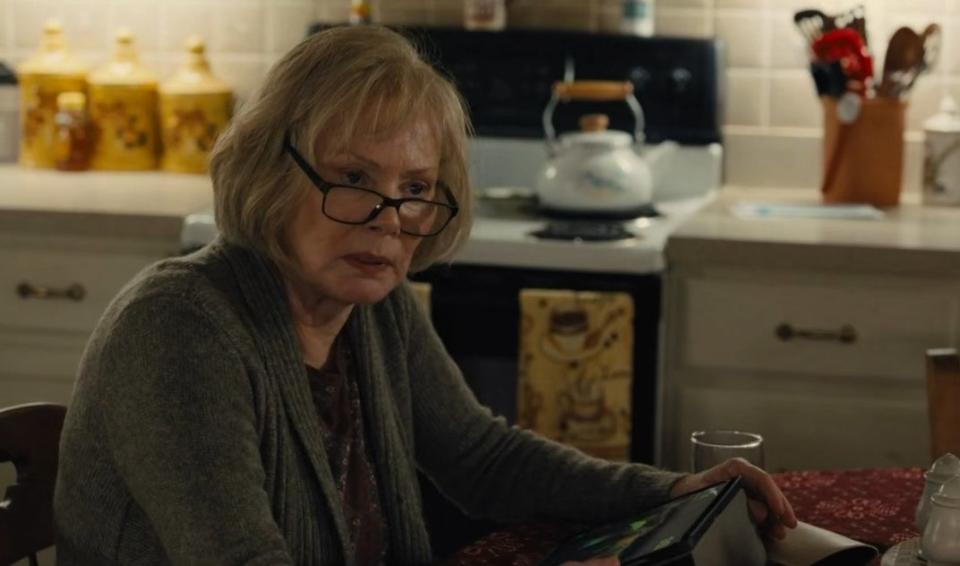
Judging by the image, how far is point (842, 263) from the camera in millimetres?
2857

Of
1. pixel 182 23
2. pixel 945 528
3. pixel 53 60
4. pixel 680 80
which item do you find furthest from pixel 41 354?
pixel 945 528

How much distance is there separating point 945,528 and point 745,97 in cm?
218

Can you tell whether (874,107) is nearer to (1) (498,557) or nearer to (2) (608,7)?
(2) (608,7)

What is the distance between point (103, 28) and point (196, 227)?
0.99m

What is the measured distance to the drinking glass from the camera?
68.9 inches

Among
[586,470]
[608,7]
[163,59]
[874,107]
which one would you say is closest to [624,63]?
[608,7]

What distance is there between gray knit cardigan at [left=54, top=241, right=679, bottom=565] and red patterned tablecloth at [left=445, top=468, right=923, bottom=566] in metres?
0.14

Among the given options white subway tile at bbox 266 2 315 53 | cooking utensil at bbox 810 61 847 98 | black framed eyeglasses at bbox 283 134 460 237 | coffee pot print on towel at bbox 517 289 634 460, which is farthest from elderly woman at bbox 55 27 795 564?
white subway tile at bbox 266 2 315 53

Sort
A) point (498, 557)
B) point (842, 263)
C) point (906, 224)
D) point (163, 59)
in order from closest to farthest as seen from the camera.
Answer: point (498, 557) → point (842, 263) → point (906, 224) → point (163, 59)

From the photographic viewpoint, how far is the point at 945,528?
145 cm

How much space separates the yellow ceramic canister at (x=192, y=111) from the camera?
143 inches

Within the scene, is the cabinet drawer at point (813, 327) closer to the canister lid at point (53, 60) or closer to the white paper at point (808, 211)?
the white paper at point (808, 211)

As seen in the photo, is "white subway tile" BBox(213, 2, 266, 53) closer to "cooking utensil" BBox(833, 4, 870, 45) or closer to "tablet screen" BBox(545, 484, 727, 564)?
"cooking utensil" BBox(833, 4, 870, 45)

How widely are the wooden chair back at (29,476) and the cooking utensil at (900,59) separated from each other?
1987 millimetres
